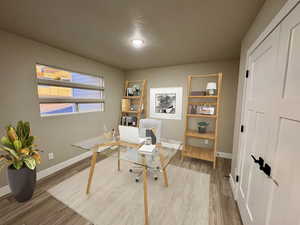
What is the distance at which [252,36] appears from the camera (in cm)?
146

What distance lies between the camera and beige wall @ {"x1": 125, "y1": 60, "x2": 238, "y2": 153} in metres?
2.75

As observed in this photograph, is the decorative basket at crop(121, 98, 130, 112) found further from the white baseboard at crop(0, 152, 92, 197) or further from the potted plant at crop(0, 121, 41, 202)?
the potted plant at crop(0, 121, 41, 202)

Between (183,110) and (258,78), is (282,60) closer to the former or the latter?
(258,78)

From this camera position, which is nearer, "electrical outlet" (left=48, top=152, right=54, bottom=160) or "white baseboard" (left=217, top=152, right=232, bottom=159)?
"electrical outlet" (left=48, top=152, right=54, bottom=160)

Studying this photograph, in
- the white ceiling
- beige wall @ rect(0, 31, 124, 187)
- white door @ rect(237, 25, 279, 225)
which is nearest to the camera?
white door @ rect(237, 25, 279, 225)

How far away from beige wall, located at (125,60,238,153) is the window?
1447 mm

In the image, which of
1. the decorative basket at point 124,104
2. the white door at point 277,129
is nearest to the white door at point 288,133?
the white door at point 277,129

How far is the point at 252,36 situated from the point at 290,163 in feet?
5.00

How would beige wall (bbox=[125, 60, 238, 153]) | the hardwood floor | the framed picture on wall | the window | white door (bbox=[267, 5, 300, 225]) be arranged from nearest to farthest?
white door (bbox=[267, 5, 300, 225]), the hardwood floor, the window, beige wall (bbox=[125, 60, 238, 153]), the framed picture on wall

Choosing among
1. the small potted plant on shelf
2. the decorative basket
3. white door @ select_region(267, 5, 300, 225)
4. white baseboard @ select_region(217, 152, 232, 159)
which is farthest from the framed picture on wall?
white door @ select_region(267, 5, 300, 225)

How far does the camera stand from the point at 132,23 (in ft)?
4.90

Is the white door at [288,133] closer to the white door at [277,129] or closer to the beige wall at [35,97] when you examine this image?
the white door at [277,129]

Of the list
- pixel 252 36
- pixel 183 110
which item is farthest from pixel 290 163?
pixel 183 110

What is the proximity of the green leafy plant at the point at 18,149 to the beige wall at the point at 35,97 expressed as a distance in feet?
1.23
